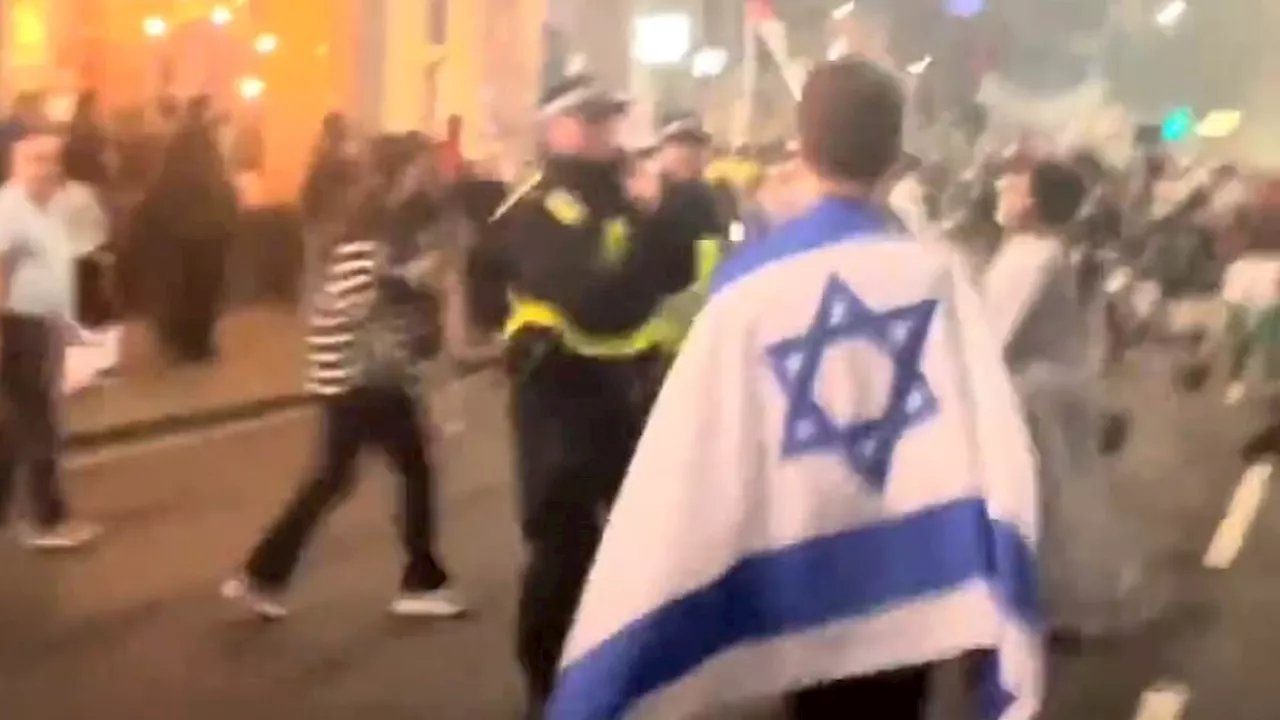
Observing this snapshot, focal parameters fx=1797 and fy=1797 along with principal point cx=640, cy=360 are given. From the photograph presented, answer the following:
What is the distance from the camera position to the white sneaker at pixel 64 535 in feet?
5.60

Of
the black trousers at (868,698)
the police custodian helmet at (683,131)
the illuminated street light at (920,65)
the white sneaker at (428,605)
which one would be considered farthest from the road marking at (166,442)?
the illuminated street light at (920,65)

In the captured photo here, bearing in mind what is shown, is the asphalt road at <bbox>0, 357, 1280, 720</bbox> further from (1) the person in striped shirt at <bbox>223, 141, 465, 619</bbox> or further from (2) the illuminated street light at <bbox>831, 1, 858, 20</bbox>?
(2) the illuminated street light at <bbox>831, 1, 858, 20</bbox>

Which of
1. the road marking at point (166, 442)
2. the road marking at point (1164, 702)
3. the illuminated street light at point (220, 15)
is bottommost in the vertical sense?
the road marking at point (1164, 702)

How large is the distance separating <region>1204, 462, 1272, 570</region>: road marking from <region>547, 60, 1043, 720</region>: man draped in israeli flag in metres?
0.34

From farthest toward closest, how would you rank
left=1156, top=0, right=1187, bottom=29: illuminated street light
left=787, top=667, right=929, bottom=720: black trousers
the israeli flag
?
left=1156, top=0, right=1187, bottom=29: illuminated street light → left=787, top=667, right=929, bottom=720: black trousers → the israeli flag

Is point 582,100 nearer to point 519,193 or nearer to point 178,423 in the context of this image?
point 519,193

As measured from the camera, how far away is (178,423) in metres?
1.73

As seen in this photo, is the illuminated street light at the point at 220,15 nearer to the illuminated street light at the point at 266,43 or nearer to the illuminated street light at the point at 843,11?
the illuminated street light at the point at 266,43

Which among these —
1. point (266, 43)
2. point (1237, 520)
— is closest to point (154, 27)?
point (266, 43)

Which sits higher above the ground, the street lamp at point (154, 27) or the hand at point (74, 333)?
the street lamp at point (154, 27)

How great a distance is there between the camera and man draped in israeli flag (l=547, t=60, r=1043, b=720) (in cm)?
156

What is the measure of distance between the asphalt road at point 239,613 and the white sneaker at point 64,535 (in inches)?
0.5

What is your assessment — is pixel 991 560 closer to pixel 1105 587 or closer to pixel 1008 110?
pixel 1105 587

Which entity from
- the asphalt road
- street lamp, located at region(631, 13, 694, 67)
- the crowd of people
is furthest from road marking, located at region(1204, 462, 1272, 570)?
street lamp, located at region(631, 13, 694, 67)
